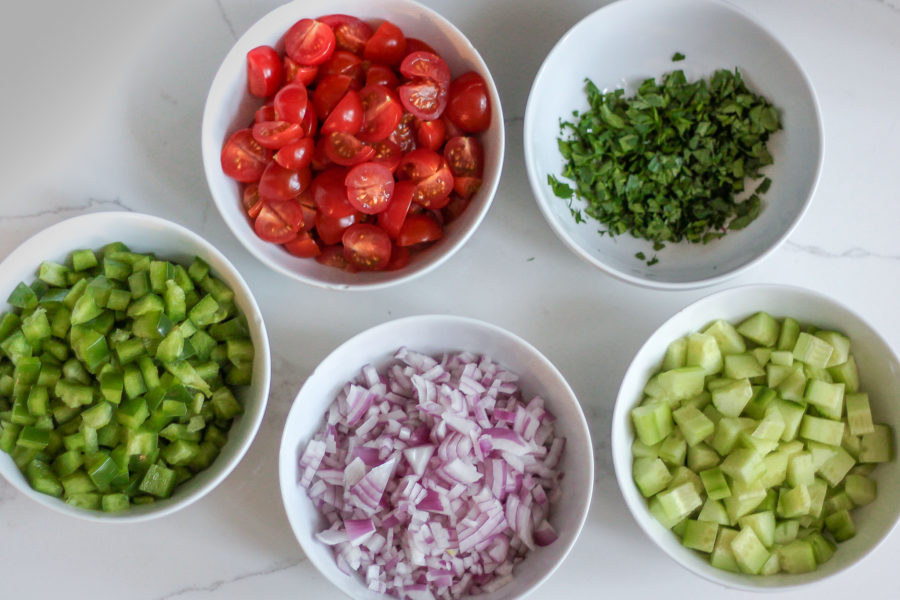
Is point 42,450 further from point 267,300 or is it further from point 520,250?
point 520,250

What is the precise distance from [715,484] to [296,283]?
3.28 ft

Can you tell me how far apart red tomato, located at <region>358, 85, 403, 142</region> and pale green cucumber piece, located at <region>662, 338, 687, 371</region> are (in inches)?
29.3

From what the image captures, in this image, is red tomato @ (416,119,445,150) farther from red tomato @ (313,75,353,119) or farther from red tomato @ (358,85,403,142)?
red tomato @ (313,75,353,119)

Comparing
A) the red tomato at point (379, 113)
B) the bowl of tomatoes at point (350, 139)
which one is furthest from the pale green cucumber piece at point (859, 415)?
the red tomato at point (379, 113)

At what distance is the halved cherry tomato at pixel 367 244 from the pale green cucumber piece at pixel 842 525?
108cm

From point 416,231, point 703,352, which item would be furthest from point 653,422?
point 416,231

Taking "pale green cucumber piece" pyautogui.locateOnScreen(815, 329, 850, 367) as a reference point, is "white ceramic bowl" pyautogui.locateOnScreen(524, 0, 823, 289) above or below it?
above

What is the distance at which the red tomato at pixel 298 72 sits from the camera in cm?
165

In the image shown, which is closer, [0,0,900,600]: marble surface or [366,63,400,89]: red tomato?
[366,63,400,89]: red tomato

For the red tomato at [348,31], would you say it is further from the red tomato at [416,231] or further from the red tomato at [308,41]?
the red tomato at [416,231]

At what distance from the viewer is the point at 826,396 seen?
162 centimetres

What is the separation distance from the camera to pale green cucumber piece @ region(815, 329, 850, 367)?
165cm

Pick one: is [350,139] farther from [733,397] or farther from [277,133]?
[733,397]

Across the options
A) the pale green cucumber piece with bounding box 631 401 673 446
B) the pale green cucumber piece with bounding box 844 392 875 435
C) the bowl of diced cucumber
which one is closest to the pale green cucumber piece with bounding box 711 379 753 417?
the bowl of diced cucumber
